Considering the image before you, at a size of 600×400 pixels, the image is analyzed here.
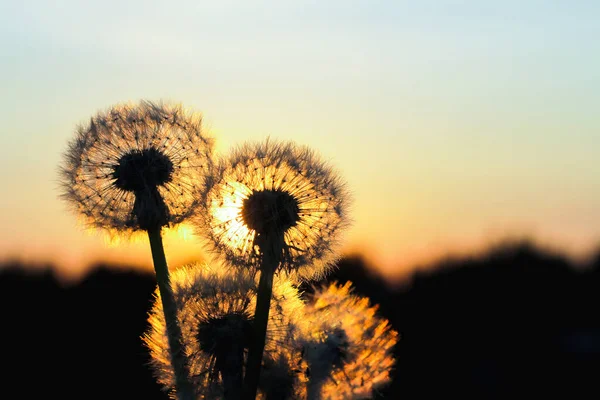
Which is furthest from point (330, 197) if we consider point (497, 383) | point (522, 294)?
point (522, 294)

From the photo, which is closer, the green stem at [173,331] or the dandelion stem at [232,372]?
the dandelion stem at [232,372]

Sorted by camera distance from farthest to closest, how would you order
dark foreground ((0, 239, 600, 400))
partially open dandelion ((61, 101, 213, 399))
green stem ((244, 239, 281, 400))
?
dark foreground ((0, 239, 600, 400))
partially open dandelion ((61, 101, 213, 399))
green stem ((244, 239, 281, 400))

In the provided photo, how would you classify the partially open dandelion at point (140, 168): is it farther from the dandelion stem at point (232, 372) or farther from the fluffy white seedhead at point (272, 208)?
the dandelion stem at point (232, 372)

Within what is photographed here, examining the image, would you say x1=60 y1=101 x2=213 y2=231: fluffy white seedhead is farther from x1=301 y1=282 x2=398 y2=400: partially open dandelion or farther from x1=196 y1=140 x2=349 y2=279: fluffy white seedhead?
x1=301 y1=282 x2=398 y2=400: partially open dandelion


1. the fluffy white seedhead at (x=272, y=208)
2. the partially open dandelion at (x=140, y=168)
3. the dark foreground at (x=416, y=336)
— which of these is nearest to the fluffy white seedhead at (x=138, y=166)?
the partially open dandelion at (x=140, y=168)

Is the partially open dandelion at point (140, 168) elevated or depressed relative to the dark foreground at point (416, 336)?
depressed

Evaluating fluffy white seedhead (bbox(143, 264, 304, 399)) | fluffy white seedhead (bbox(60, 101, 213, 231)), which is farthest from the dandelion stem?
fluffy white seedhead (bbox(60, 101, 213, 231))

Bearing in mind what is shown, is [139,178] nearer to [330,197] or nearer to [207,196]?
[207,196]
